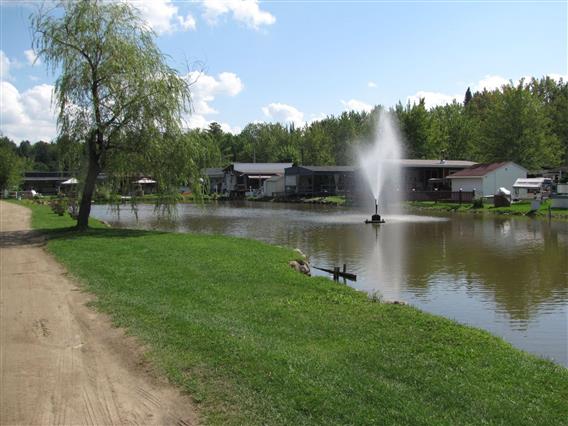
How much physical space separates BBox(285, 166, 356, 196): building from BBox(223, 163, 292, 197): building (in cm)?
1047

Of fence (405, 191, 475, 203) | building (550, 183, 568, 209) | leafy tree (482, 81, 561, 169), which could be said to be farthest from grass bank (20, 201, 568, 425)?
leafy tree (482, 81, 561, 169)

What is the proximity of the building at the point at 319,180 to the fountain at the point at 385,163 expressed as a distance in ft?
8.88

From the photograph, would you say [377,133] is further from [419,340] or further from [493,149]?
[419,340]

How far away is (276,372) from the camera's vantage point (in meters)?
6.23

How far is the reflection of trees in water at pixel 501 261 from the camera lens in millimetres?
13805

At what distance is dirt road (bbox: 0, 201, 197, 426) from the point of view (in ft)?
17.6

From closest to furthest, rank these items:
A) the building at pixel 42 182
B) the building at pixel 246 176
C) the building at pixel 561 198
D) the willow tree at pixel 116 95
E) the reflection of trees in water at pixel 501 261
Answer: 1. the reflection of trees in water at pixel 501 261
2. the willow tree at pixel 116 95
3. the building at pixel 561 198
4. the building at pixel 246 176
5. the building at pixel 42 182

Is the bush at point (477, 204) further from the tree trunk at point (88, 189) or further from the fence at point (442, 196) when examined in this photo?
the tree trunk at point (88, 189)

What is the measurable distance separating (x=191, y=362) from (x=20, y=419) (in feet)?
6.71

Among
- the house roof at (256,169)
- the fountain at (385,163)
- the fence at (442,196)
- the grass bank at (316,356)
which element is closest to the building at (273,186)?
the house roof at (256,169)

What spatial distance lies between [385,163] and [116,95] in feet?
157

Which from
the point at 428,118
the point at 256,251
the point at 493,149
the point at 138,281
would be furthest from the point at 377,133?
the point at 138,281

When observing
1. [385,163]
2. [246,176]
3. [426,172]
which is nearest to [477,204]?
[426,172]

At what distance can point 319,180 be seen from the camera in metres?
74.1
